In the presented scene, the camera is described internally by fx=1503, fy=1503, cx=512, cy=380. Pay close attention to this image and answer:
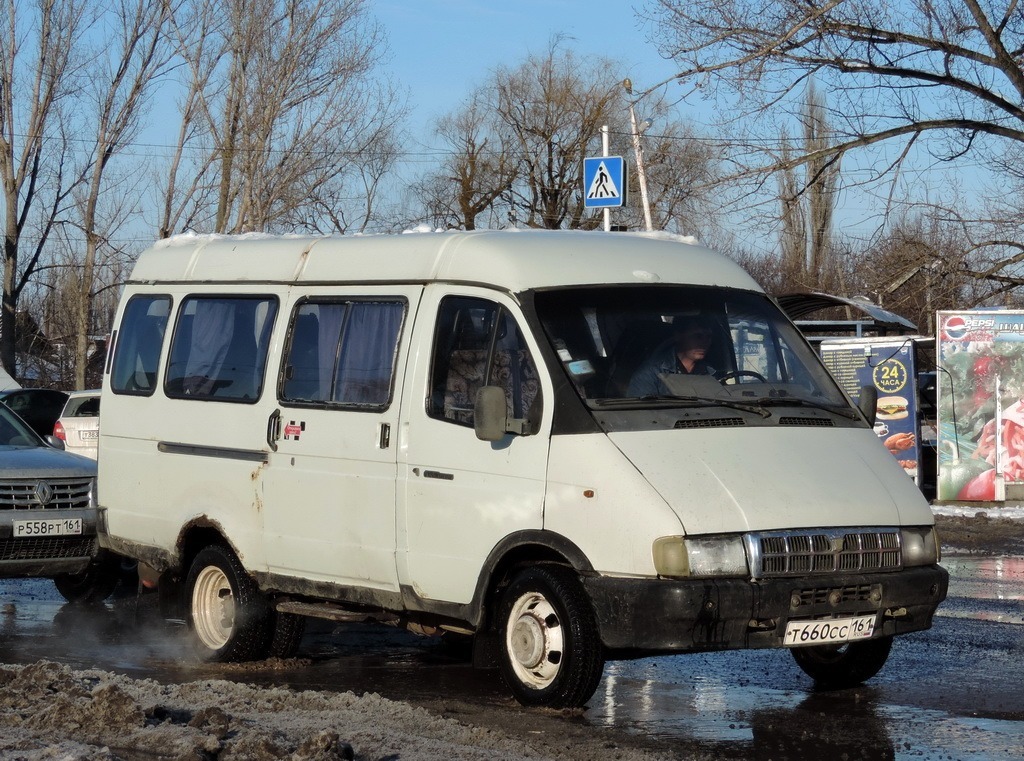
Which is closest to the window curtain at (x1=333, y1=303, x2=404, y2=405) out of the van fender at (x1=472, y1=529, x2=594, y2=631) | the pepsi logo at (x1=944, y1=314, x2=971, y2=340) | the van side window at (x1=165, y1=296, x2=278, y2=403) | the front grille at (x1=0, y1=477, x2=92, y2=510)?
the van side window at (x1=165, y1=296, x2=278, y2=403)

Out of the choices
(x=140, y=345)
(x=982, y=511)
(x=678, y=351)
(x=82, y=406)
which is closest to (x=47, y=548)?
(x=140, y=345)

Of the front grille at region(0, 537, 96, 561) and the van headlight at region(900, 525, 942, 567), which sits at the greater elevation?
the van headlight at region(900, 525, 942, 567)

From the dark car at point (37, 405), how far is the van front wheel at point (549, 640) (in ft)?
74.8

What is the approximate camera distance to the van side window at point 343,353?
307 inches

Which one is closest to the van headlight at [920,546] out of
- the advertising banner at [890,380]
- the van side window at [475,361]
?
the van side window at [475,361]

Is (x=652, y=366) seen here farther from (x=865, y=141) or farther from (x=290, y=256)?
(x=865, y=141)

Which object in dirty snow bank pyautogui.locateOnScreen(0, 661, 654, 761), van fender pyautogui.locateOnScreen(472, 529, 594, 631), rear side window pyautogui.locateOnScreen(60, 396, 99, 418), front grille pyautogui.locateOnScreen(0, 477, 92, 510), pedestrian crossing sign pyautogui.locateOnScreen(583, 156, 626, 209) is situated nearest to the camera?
dirty snow bank pyautogui.locateOnScreen(0, 661, 654, 761)

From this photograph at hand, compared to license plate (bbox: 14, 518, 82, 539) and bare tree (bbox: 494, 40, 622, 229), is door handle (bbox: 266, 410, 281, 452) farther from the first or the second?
bare tree (bbox: 494, 40, 622, 229)

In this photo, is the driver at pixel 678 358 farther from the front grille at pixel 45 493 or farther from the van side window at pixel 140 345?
the front grille at pixel 45 493

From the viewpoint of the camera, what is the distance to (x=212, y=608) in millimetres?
8891

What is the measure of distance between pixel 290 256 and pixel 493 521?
7.88ft

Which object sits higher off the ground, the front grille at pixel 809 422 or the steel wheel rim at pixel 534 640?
the front grille at pixel 809 422

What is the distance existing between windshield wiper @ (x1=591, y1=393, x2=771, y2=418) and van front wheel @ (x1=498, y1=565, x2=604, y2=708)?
796mm

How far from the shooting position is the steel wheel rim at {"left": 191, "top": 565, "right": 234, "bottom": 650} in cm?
877
